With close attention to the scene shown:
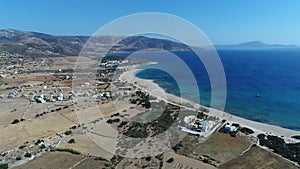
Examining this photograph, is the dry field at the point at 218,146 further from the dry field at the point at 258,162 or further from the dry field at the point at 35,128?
the dry field at the point at 35,128

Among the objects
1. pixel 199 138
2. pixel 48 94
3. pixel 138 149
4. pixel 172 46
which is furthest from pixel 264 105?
pixel 172 46

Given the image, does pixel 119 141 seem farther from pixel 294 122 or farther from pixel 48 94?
pixel 48 94

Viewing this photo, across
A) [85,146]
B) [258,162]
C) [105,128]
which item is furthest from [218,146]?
[85,146]

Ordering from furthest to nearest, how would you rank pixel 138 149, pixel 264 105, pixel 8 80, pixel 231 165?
pixel 8 80, pixel 264 105, pixel 138 149, pixel 231 165

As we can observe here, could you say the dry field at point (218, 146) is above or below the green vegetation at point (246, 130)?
below

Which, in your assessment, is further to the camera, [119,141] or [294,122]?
[294,122]

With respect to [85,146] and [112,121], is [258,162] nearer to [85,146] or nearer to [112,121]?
[85,146]

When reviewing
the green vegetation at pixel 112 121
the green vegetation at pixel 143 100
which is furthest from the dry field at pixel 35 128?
the green vegetation at pixel 143 100
